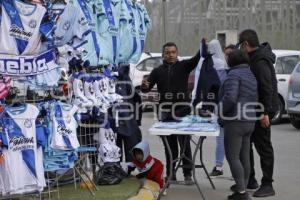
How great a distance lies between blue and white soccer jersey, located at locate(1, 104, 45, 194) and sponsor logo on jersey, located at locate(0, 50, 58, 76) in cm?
41

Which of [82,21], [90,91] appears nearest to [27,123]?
[90,91]

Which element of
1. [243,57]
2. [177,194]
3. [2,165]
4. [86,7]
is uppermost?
[86,7]

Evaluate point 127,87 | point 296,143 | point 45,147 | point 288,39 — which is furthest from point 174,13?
point 45,147

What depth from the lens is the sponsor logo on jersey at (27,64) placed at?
Answer: 701 centimetres

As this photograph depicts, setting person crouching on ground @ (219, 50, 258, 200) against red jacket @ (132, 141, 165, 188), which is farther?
red jacket @ (132, 141, 165, 188)

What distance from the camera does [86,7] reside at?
826 cm

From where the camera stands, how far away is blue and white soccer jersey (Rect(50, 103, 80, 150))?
7.44 m

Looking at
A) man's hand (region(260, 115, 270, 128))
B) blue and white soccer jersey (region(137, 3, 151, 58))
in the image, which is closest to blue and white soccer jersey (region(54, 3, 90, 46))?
blue and white soccer jersey (region(137, 3, 151, 58))

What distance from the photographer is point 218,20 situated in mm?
29469

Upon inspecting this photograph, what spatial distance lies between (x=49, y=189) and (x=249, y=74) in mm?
2929

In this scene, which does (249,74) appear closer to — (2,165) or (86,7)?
(86,7)

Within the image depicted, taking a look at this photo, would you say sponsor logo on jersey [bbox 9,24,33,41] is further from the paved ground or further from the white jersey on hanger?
the paved ground

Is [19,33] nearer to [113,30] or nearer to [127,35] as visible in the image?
[113,30]

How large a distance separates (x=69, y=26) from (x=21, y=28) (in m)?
0.73
